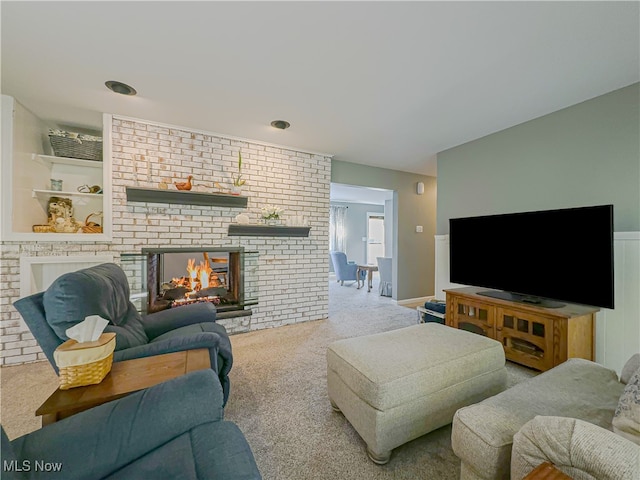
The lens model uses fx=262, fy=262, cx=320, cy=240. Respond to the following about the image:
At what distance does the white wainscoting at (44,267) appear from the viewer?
2.36 meters

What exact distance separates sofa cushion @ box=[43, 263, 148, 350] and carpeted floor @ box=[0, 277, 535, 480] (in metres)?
0.76

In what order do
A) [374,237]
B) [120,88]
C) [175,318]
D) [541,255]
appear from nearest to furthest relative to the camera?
1. [175,318]
2. [120,88]
3. [541,255]
4. [374,237]

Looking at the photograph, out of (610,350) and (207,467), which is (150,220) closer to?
(207,467)

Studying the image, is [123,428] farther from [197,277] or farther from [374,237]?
[374,237]

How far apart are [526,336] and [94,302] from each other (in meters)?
3.09

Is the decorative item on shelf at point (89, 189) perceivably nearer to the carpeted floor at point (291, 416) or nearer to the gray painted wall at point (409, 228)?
the carpeted floor at point (291, 416)

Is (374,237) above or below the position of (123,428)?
above

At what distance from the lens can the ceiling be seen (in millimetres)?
1436

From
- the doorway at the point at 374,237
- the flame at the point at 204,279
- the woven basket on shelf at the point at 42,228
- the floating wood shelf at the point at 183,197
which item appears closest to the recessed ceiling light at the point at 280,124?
the floating wood shelf at the point at 183,197

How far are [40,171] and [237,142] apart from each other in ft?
6.33

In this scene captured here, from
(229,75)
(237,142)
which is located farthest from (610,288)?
(237,142)

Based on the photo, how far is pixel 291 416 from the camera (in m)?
1.67

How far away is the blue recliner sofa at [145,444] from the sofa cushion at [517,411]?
2.64ft

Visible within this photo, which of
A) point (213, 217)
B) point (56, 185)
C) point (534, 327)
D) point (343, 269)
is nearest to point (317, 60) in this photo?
point (213, 217)
